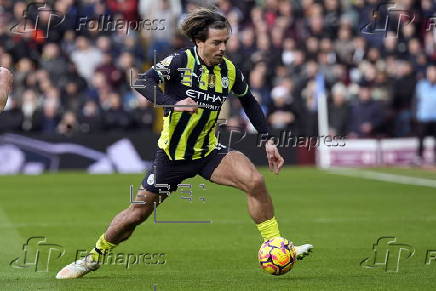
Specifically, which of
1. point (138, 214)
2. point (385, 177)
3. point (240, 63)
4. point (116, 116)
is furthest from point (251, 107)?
point (240, 63)

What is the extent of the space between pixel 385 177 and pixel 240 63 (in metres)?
4.31

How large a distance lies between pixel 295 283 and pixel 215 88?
1.78m

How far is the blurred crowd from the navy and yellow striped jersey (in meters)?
13.6

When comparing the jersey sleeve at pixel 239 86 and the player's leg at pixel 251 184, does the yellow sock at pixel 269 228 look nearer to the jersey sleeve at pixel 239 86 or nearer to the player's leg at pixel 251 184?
the player's leg at pixel 251 184

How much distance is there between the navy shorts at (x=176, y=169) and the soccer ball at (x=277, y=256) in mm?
788

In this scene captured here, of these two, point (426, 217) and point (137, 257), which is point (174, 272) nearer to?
point (137, 257)

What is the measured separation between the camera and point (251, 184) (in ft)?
29.0

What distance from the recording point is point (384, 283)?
891cm

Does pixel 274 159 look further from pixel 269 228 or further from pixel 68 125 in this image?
pixel 68 125

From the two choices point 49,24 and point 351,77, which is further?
point 351,77

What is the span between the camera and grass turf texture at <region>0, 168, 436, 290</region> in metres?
9.14

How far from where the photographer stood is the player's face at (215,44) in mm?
8938

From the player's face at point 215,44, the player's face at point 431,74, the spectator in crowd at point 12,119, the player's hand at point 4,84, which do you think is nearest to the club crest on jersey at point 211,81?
the player's face at point 215,44

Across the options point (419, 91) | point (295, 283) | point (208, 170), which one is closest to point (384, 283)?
point (295, 283)
